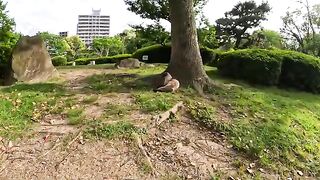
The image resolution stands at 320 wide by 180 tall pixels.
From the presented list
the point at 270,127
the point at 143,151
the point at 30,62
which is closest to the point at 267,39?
the point at 30,62

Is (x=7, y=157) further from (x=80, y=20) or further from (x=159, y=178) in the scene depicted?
Result: (x=80, y=20)

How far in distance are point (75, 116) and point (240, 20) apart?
30.6m

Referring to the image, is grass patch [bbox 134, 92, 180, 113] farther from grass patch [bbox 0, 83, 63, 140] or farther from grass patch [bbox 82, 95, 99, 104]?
grass patch [bbox 0, 83, 63, 140]

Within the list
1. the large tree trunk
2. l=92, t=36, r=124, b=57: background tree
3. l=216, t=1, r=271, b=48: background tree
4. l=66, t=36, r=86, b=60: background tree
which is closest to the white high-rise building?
l=66, t=36, r=86, b=60: background tree

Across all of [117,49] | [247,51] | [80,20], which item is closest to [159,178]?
[247,51]

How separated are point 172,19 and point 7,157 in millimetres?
4039

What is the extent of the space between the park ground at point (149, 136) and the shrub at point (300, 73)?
2002 mm

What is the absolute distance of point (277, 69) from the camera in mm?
8000

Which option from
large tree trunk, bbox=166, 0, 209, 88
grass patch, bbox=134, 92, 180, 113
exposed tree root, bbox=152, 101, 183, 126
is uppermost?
large tree trunk, bbox=166, 0, 209, 88

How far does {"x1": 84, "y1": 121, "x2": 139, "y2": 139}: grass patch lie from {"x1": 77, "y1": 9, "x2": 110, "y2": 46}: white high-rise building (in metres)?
73.3

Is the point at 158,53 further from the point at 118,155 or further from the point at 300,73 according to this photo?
the point at 118,155

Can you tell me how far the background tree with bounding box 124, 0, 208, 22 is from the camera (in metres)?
13.2

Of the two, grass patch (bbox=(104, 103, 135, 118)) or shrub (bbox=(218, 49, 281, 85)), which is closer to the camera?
grass patch (bbox=(104, 103, 135, 118))

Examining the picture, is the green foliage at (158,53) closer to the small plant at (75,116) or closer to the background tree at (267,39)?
the small plant at (75,116)
